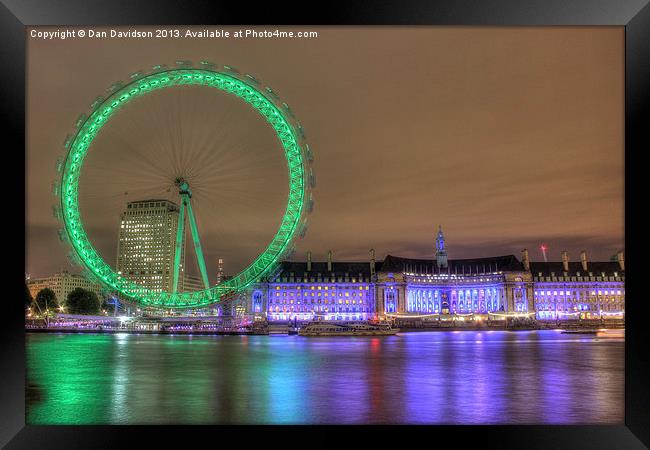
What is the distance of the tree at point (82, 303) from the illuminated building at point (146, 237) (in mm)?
16629

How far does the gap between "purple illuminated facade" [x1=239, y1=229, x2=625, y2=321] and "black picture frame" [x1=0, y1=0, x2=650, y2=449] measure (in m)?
73.3

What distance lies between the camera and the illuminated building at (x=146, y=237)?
43.3 m

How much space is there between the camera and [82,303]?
68250 mm

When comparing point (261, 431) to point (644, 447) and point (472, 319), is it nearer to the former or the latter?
point (644, 447)

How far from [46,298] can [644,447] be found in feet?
210

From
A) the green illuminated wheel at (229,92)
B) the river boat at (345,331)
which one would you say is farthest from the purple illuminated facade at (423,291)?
the green illuminated wheel at (229,92)

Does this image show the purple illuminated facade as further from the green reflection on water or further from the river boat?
the green reflection on water

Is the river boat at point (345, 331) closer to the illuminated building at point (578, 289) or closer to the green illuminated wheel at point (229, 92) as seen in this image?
the green illuminated wheel at point (229, 92)

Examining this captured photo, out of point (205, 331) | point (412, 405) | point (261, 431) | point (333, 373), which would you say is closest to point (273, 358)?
point (333, 373)

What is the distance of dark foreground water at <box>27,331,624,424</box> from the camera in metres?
11.4
